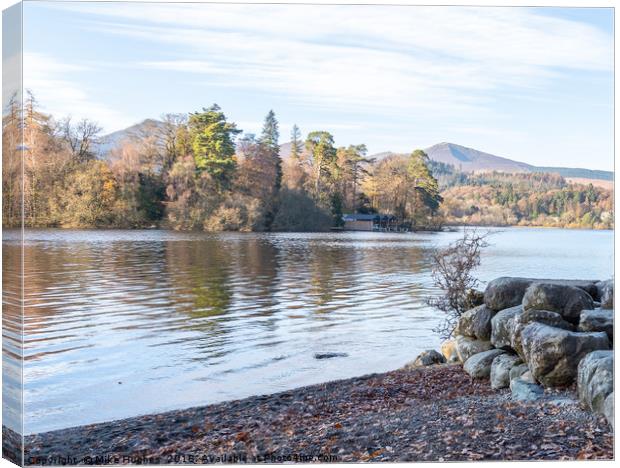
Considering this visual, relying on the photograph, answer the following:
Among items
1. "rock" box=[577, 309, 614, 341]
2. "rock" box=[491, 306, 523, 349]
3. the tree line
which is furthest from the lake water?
"rock" box=[491, 306, 523, 349]

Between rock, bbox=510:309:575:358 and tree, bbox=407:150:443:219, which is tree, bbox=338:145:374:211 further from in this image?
rock, bbox=510:309:575:358

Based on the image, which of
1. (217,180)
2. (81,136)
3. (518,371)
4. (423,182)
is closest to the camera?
(518,371)

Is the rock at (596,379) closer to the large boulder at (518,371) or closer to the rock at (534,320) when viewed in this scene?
the large boulder at (518,371)

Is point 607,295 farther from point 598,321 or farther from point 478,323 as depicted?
point 478,323

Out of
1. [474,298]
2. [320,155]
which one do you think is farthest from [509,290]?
[320,155]

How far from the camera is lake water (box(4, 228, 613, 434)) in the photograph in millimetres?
9352

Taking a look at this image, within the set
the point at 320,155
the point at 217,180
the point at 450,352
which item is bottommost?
the point at 450,352

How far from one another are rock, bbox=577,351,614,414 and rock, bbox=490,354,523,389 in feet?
3.45

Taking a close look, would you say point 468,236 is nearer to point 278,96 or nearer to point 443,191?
point 443,191

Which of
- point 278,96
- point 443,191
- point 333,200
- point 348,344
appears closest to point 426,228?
point 443,191

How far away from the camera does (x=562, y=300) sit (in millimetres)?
7844

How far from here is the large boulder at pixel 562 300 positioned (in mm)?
7816

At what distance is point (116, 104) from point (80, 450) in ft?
17.1

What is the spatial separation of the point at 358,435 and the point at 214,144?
6458mm
